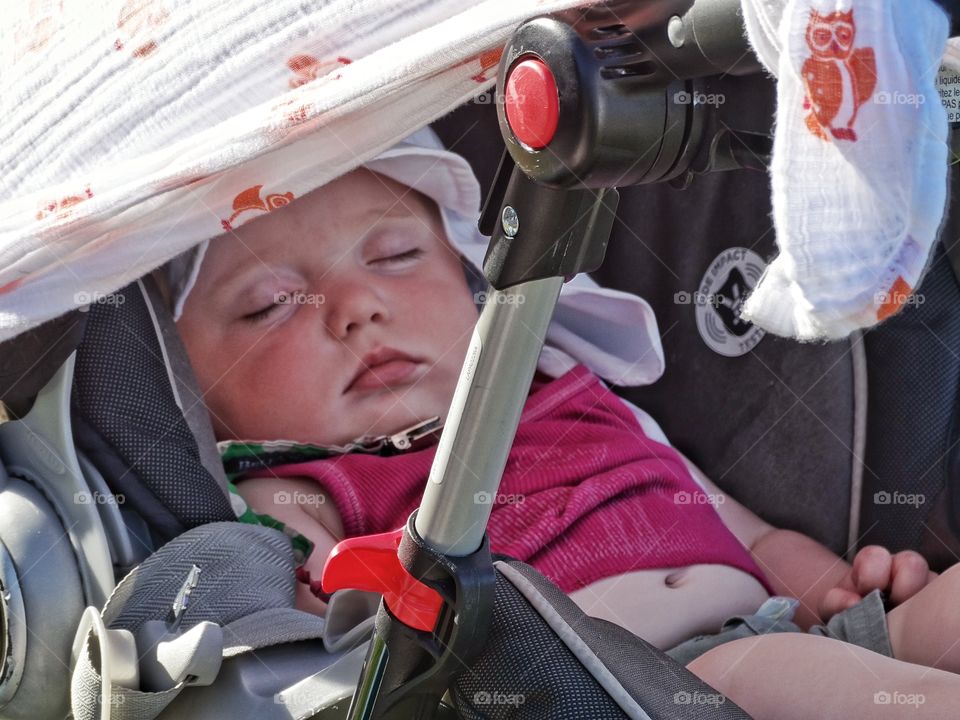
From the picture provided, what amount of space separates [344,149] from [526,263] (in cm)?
26

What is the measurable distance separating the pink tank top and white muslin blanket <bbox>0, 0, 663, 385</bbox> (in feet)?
1.44

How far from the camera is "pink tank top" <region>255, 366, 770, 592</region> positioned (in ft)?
3.56

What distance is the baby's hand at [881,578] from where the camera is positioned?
1.02m

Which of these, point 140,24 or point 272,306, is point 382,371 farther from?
point 140,24

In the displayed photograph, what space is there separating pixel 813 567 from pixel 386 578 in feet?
2.28

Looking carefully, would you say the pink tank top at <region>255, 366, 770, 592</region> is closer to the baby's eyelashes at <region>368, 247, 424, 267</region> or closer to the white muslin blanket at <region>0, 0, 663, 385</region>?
the baby's eyelashes at <region>368, 247, 424, 267</region>

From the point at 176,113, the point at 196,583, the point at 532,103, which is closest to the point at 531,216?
the point at 532,103

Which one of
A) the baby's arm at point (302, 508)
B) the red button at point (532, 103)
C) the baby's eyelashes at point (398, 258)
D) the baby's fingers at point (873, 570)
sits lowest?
the baby's fingers at point (873, 570)

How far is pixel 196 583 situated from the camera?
2.83 feet

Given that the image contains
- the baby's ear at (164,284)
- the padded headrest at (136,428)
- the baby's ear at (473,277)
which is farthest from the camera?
the baby's ear at (473,277)

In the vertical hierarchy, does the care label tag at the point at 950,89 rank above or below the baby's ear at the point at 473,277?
above

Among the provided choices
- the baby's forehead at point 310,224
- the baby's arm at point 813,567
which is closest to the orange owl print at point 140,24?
the baby's forehead at point 310,224

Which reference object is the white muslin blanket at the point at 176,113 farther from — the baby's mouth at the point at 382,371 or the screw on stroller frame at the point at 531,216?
the baby's mouth at the point at 382,371

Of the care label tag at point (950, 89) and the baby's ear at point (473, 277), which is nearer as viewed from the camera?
the care label tag at point (950, 89)
